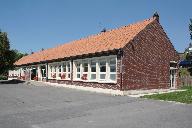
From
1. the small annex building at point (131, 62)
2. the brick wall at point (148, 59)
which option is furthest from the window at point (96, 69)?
the brick wall at point (148, 59)

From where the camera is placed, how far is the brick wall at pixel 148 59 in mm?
22145

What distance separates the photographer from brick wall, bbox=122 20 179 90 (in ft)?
72.7

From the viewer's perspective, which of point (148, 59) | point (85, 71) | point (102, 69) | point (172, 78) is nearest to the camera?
point (148, 59)

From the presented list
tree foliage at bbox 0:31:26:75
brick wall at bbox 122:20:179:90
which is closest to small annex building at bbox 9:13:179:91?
brick wall at bbox 122:20:179:90

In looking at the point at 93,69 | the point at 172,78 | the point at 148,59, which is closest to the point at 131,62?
the point at 148,59

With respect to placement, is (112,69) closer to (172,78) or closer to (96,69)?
(96,69)

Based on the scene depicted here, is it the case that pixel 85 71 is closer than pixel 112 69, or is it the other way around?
pixel 112 69

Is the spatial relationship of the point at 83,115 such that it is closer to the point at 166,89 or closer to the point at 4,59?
the point at 166,89

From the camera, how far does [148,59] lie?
24109 millimetres

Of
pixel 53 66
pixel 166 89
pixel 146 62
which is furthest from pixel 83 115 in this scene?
pixel 53 66

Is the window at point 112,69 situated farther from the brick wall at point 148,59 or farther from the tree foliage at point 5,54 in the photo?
the tree foliage at point 5,54

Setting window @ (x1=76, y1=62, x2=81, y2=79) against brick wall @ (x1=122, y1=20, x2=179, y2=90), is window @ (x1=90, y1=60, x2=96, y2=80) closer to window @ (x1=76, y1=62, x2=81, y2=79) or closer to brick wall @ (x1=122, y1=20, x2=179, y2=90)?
window @ (x1=76, y1=62, x2=81, y2=79)

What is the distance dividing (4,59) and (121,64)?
82.7ft

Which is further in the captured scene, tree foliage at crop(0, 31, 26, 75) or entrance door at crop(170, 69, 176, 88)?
tree foliage at crop(0, 31, 26, 75)
